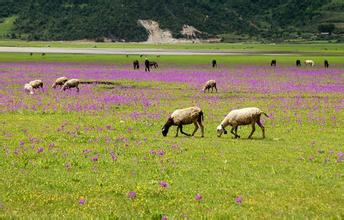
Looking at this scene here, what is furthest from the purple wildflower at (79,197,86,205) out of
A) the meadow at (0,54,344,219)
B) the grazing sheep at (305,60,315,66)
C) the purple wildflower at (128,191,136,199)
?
the grazing sheep at (305,60,315,66)

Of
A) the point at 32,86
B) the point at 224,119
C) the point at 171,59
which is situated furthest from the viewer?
the point at 171,59

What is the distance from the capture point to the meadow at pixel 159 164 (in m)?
12.2

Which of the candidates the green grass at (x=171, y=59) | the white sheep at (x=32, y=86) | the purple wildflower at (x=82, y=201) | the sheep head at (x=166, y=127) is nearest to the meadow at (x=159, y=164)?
the purple wildflower at (x=82, y=201)

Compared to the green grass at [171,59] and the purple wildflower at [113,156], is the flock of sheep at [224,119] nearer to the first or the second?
the purple wildflower at [113,156]

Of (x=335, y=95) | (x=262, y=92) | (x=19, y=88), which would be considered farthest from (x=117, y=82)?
(x=335, y=95)

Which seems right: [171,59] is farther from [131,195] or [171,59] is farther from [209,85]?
[131,195]

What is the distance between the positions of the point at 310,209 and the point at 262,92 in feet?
103

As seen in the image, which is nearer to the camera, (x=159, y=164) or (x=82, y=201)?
(x=82, y=201)

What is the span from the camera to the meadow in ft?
39.9

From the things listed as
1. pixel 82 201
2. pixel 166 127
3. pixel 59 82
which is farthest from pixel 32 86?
pixel 82 201

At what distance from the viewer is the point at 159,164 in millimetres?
16422

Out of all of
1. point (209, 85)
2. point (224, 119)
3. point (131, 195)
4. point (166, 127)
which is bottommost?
point (209, 85)

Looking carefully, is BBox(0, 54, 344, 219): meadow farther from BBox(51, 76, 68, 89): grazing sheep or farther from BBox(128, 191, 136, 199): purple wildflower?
BBox(51, 76, 68, 89): grazing sheep

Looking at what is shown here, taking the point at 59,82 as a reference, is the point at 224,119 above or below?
above
